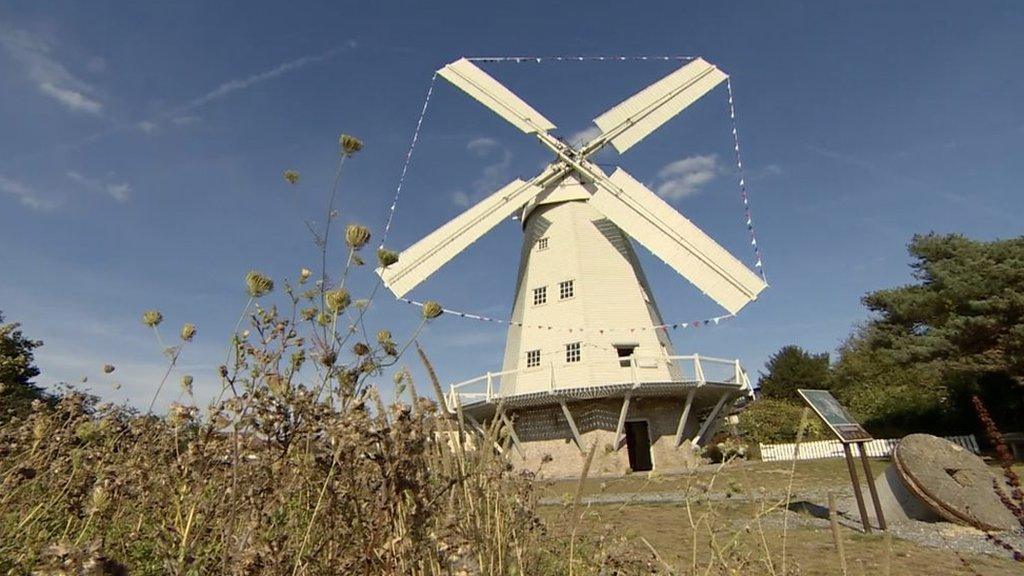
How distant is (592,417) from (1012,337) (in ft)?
41.1

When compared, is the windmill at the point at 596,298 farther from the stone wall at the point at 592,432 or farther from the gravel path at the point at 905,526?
the gravel path at the point at 905,526

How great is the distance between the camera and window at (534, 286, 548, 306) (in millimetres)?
18984

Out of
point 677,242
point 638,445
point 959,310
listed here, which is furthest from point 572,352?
point 959,310

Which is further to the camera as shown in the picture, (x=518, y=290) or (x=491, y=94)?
(x=491, y=94)

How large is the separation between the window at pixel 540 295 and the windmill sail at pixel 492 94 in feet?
22.6

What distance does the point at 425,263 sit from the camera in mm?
18875

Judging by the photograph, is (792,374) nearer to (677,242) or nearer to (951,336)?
(951,336)

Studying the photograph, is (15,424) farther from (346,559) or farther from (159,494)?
(346,559)

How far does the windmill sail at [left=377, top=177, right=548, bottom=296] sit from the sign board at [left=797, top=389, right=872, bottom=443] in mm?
12795

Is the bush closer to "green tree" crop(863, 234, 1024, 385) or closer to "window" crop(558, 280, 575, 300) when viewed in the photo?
"green tree" crop(863, 234, 1024, 385)

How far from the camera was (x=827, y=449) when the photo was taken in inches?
861

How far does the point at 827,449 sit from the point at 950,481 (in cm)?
1590

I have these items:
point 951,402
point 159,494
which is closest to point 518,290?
point 951,402

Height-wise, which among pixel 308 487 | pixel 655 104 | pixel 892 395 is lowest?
pixel 308 487
